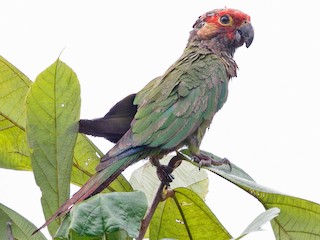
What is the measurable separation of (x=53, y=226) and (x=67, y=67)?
1.67 ft

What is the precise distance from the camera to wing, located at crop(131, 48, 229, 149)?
276 centimetres

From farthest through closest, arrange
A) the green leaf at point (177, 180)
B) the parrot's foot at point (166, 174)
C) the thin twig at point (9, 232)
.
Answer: the green leaf at point (177, 180), the parrot's foot at point (166, 174), the thin twig at point (9, 232)

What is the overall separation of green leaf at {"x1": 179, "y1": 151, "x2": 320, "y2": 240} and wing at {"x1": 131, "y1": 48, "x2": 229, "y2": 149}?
0.70 metres

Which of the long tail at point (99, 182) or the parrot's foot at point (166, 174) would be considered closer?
the long tail at point (99, 182)

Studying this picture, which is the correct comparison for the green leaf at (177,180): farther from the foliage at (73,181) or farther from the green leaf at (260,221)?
the green leaf at (260,221)

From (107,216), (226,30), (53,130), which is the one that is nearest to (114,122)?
(53,130)

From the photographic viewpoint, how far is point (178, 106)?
2945 millimetres

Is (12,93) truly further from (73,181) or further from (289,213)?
(289,213)

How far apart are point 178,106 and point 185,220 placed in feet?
2.56

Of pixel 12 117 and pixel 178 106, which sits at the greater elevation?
pixel 178 106

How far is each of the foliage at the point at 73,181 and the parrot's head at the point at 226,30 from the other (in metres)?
1.38

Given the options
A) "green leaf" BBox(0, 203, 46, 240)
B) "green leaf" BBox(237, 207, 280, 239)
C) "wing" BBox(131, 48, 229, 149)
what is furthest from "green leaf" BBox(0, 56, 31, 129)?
"green leaf" BBox(237, 207, 280, 239)

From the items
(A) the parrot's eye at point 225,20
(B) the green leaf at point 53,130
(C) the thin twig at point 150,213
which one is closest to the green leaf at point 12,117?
(B) the green leaf at point 53,130

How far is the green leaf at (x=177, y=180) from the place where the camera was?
2590 millimetres
